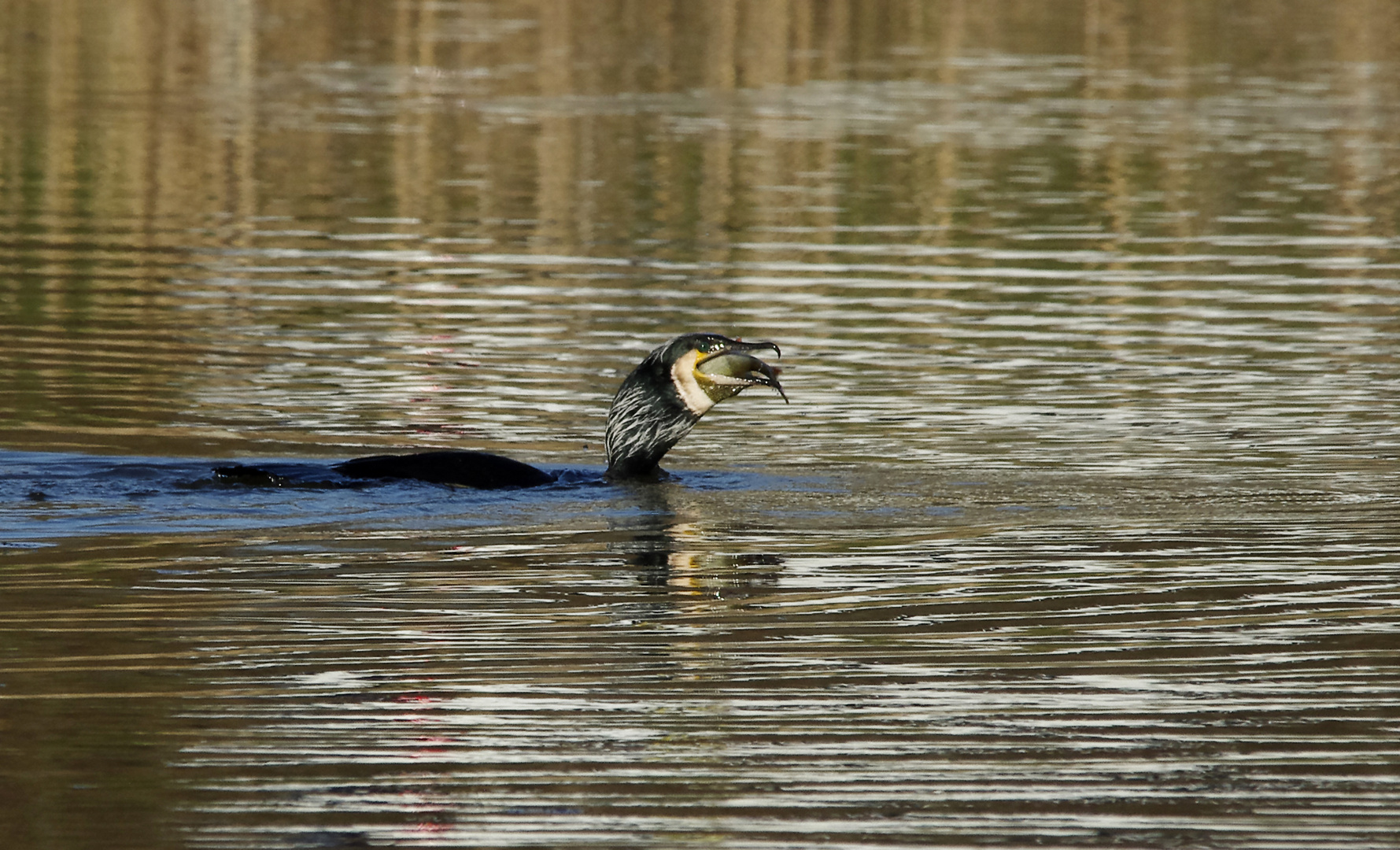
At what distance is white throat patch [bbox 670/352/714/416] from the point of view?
487 inches

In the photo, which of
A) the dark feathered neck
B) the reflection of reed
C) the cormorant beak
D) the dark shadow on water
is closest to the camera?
the dark shadow on water

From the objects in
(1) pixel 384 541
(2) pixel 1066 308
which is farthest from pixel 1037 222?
(1) pixel 384 541

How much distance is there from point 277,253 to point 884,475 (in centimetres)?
1123

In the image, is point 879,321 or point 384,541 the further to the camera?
point 879,321

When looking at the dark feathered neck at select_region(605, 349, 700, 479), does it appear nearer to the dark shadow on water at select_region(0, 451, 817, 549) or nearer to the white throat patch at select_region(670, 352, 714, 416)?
the white throat patch at select_region(670, 352, 714, 416)

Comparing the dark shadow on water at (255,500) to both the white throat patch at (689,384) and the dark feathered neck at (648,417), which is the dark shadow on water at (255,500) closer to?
the dark feathered neck at (648,417)

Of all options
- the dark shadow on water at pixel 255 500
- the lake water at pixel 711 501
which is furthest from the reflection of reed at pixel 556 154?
the dark shadow on water at pixel 255 500

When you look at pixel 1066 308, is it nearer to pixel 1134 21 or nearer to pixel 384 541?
pixel 384 541

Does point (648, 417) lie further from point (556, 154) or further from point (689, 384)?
point (556, 154)

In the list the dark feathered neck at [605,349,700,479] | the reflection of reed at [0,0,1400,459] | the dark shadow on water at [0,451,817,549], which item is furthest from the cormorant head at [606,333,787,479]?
the reflection of reed at [0,0,1400,459]

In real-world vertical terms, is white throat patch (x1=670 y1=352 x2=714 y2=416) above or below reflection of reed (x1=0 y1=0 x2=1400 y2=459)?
below

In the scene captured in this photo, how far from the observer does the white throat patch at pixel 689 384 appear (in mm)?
12375

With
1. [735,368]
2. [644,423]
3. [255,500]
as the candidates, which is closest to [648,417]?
[644,423]

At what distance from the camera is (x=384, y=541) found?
10.9m
